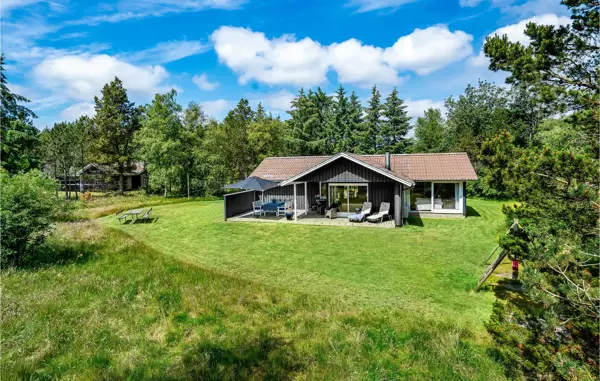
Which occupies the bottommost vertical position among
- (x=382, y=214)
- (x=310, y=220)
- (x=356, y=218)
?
(x=310, y=220)

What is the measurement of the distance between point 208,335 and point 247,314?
3.19ft

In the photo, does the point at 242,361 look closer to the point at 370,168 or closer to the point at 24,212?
the point at 24,212

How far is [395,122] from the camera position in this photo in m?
37.4

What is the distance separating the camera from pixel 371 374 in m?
4.04

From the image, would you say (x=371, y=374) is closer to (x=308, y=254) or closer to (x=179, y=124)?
(x=308, y=254)

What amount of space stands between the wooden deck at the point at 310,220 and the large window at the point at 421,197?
3700 millimetres

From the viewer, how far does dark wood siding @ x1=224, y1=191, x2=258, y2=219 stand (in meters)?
17.2

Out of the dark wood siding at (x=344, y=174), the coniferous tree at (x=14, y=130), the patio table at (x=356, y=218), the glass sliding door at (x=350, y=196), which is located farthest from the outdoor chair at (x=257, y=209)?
the coniferous tree at (x=14, y=130)

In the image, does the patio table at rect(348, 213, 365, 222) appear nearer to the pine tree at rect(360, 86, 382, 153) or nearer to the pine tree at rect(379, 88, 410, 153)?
the pine tree at rect(360, 86, 382, 153)

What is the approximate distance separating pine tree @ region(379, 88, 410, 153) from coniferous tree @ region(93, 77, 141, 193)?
30280 mm

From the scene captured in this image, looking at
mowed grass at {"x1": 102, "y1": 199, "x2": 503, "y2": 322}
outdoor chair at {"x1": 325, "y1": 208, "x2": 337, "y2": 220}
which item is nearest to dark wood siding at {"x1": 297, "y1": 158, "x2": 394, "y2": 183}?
outdoor chair at {"x1": 325, "y1": 208, "x2": 337, "y2": 220}

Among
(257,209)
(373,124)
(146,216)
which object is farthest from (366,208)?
(373,124)

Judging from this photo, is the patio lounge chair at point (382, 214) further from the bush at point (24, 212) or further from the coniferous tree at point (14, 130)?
the coniferous tree at point (14, 130)

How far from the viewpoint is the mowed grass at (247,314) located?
13.8 feet
